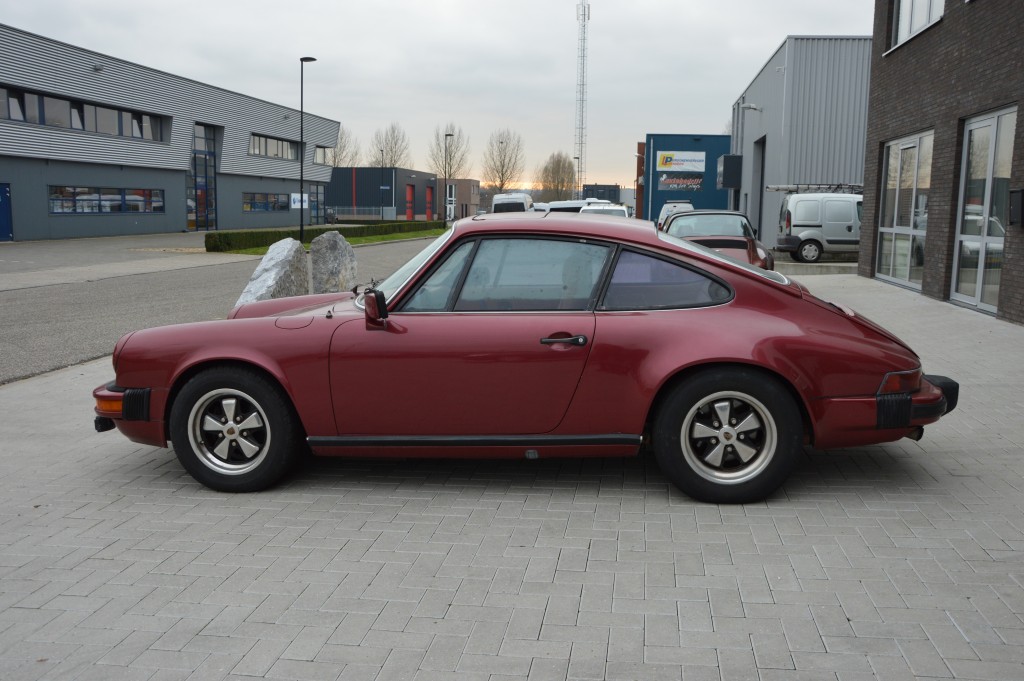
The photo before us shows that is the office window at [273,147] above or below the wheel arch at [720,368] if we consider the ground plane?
above

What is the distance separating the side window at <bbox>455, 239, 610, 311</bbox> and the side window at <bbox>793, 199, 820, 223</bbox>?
21.5 meters

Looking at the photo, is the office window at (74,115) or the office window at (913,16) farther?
the office window at (74,115)

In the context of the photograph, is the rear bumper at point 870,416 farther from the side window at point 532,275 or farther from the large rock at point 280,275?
the large rock at point 280,275

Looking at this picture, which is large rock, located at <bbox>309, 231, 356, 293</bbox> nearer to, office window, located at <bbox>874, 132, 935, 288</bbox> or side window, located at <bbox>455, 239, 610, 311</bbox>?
side window, located at <bbox>455, 239, 610, 311</bbox>

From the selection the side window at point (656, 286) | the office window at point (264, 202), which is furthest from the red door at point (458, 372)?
the office window at point (264, 202)

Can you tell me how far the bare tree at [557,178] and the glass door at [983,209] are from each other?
365 ft

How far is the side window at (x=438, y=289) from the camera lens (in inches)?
187

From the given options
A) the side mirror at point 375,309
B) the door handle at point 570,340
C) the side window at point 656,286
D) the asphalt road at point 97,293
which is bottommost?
the asphalt road at point 97,293

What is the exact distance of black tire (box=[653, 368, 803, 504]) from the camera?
4449 mm

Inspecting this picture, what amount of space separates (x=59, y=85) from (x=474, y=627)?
41.6 m

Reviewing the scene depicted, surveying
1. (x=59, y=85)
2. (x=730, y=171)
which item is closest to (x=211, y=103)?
(x=59, y=85)

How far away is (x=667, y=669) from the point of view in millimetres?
2980

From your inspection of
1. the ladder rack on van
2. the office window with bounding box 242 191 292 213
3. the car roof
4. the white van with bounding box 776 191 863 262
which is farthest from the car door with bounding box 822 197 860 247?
the office window with bounding box 242 191 292 213

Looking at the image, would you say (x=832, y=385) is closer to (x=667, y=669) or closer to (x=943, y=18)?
(x=667, y=669)
